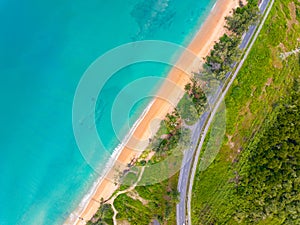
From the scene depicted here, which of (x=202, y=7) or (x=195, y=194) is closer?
(x=195, y=194)

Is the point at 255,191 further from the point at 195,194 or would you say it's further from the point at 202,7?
the point at 202,7

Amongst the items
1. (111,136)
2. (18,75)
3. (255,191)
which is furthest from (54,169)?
(255,191)

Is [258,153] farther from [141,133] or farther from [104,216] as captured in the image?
[104,216]

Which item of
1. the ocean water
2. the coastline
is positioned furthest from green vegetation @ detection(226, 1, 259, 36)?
the ocean water

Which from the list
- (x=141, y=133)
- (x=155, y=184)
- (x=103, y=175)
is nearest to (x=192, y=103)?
(x=141, y=133)

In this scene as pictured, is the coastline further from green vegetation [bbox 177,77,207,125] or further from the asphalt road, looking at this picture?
the asphalt road
